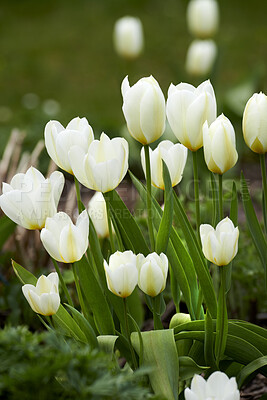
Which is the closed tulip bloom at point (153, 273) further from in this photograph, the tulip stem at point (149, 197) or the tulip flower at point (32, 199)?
the tulip flower at point (32, 199)

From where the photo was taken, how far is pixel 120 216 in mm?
1511

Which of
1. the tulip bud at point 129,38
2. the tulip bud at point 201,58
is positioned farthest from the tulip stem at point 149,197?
the tulip bud at point 129,38

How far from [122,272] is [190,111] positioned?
1.32ft

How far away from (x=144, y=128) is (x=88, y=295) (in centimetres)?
44

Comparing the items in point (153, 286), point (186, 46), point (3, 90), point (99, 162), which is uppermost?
point (186, 46)

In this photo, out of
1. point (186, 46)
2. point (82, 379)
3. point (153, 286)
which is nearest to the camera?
point (82, 379)

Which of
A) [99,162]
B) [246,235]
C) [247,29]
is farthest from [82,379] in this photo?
[247,29]

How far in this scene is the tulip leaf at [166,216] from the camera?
4.70 ft

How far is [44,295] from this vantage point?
138 centimetres

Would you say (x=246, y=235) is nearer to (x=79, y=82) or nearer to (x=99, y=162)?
(x=99, y=162)

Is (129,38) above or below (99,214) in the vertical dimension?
above

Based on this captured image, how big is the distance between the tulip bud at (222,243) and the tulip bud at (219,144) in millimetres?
142

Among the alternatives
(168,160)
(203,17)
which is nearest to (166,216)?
(168,160)

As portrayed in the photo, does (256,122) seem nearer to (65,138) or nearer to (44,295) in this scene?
(65,138)
